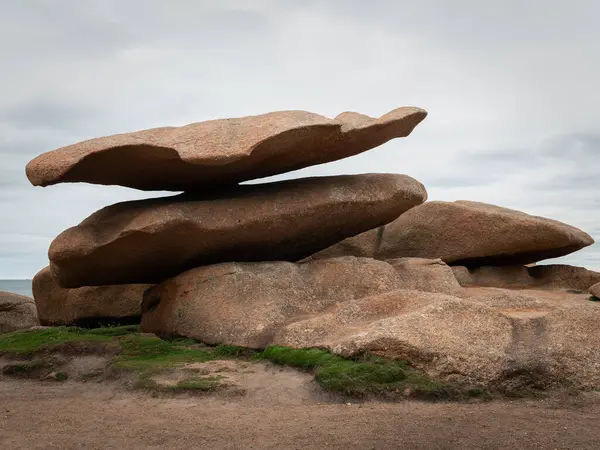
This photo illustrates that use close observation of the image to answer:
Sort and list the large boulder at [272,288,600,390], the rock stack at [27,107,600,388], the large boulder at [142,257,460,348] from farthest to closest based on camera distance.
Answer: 1. the large boulder at [142,257,460,348]
2. the rock stack at [27,107,600,388]
3. the large boulder at [272,288,600,390]

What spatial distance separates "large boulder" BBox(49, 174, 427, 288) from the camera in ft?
57.6

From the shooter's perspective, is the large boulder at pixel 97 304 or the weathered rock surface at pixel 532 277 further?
the weathered rock surface at pixel 532 277

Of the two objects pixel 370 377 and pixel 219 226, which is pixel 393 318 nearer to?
Answer: pixel 370 377

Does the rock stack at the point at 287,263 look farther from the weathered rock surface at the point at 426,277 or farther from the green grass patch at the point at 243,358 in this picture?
the green grass patch at the point at 243,358

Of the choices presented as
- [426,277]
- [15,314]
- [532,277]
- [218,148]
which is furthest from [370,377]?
[15,314]

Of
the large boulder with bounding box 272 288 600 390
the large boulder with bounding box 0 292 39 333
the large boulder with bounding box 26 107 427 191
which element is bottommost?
the large boulder with bounding box 0 292 39 333

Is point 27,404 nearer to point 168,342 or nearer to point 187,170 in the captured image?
point 168,342

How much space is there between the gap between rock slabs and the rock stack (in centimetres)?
38

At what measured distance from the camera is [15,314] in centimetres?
2603

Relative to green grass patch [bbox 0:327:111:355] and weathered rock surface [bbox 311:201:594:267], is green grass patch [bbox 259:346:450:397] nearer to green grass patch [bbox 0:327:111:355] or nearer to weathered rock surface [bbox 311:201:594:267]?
green grass patch [bbox 0:327:111:355]

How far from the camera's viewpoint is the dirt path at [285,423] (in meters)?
9.71

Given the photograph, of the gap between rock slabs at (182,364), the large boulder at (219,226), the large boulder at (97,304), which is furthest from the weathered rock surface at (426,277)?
the large boulder at (97,304)

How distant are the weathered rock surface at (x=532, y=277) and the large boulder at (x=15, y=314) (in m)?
15.5

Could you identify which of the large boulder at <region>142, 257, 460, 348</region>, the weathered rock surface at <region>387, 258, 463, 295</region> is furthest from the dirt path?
the weathered rock surface at <region>387, 258, 463, 295</region>
